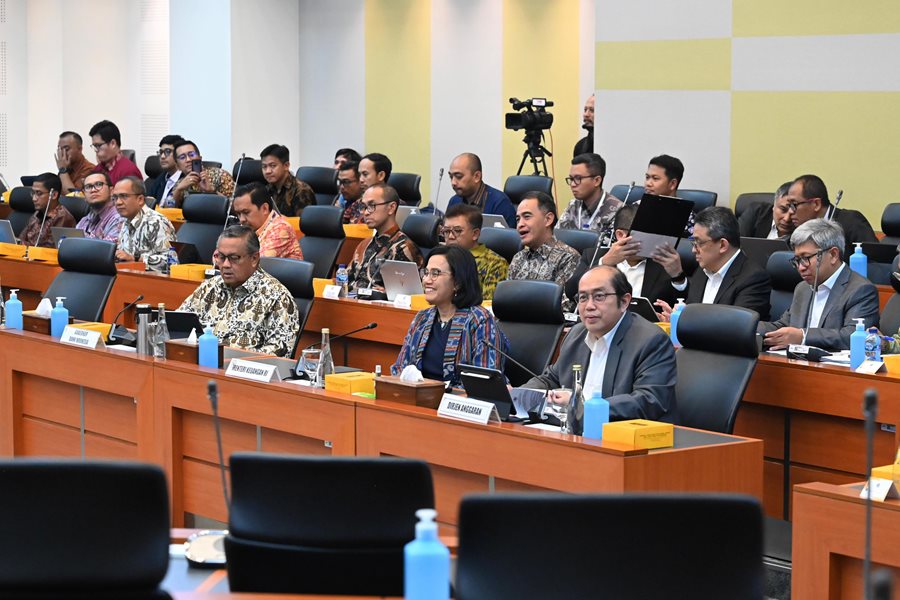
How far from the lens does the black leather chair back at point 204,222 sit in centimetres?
870

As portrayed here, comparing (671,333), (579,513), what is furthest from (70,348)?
(579,513)

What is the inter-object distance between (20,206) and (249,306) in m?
5.35

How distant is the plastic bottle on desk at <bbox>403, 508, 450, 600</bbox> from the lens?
1.75m

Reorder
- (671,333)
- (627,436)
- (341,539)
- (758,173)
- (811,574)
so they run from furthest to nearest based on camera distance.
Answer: (758,173) → (671,333) → (627,436) → (811,574) → (341,539)

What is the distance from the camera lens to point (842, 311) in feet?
16.9

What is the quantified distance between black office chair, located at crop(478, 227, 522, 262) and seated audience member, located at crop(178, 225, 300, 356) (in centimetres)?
146

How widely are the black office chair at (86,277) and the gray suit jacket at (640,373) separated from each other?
2.94 metres

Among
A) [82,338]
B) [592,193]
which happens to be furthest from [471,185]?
[82,338]

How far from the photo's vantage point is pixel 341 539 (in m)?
2.07

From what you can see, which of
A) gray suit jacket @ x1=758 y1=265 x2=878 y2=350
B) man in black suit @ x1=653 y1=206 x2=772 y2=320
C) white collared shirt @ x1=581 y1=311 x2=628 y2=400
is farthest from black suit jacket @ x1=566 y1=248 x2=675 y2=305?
white collared shirt @ x1=581 y1=311 x2=628 y2=400

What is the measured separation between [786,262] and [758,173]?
242 centimetres

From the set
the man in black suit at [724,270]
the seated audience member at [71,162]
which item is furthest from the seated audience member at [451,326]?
the seated audience member at [71,162]

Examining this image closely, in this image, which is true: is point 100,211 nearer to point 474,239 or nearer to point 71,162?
point 71,162

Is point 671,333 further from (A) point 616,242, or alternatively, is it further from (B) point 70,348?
(B) point 70,348
